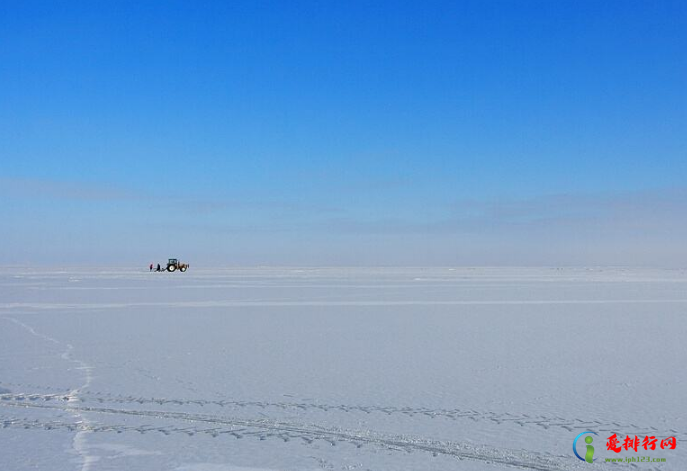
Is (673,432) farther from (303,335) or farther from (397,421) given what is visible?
(303,335)

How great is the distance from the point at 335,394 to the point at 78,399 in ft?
9.08

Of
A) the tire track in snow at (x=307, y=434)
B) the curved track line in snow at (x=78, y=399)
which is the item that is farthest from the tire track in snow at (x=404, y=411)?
the tire track in snow at (x=307, y=434)

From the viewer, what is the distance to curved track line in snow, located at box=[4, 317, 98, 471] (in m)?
4.41

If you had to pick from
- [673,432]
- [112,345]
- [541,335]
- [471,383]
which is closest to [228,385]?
[471,383]

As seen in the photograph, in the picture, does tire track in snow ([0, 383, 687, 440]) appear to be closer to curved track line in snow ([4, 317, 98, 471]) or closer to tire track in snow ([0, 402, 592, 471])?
curved track line in snow ([4, 317, 98, 471])

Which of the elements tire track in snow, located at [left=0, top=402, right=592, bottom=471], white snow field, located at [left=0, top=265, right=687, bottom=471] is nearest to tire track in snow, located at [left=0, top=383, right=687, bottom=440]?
white snow field, located at [left=0, top=265, right=687, bottom=471]

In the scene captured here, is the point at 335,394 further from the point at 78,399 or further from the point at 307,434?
the point at 78,399

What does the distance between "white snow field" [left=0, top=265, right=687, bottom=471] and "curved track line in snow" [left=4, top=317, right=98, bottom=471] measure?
0.03 metres

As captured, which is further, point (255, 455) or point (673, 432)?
point (673, 432)

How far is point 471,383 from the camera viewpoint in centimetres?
683

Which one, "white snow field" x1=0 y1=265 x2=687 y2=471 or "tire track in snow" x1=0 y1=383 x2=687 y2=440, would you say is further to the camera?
"tire track in snow" x1=0 y1=383 x2=687 y2=440

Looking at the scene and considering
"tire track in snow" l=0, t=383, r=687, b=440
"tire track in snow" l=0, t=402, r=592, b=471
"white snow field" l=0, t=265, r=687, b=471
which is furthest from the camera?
"tire track in snow" l=0, t=383, r=687, b=440

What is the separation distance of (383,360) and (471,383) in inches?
70.4

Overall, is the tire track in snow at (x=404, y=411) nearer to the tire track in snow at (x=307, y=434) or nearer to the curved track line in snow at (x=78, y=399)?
the curved track line in snow at (x=78, y=399)
